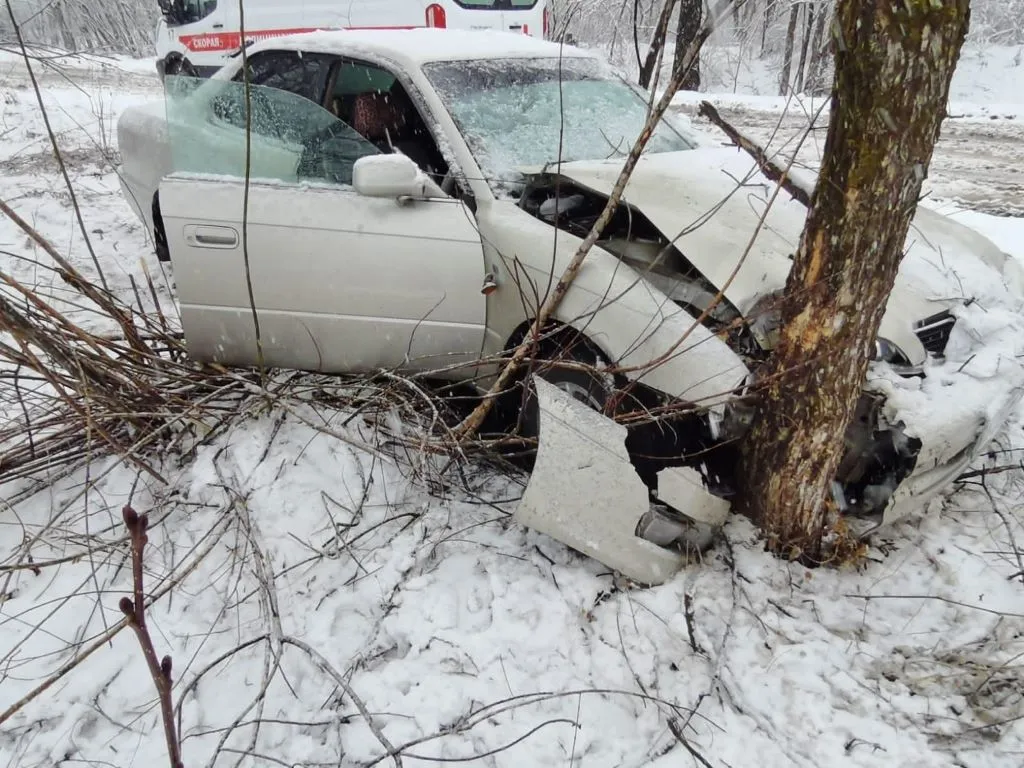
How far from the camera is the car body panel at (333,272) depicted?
2.68 metres

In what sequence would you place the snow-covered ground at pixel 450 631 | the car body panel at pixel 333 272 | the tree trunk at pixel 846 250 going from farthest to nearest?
the car body panel at pixel 333 272 < the snow-covered ground at pixel 450 631 < the tree trunk at pixel 846 250

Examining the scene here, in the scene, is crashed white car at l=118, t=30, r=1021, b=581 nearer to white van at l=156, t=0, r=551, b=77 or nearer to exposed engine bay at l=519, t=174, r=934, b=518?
exposed engine bay at l=519, t=174, r=934, b=518

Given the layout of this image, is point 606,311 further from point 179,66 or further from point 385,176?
point 179,66

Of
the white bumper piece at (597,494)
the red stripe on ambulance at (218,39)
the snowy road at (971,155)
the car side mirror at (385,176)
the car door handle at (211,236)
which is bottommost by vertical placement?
the snowy road at (971,155)

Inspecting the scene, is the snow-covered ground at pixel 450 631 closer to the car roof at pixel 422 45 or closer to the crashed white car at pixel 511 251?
the crashed white car at pixel 511 251

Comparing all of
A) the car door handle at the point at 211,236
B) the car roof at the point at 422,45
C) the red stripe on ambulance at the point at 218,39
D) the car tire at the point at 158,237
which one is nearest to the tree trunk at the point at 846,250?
the car roof at the point at 422,45

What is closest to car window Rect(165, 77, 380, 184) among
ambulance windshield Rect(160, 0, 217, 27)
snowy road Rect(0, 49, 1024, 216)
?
snowy road Rect(0, 49, 1024, 216)

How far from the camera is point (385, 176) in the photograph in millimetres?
2600

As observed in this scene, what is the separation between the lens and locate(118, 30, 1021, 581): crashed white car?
232cm

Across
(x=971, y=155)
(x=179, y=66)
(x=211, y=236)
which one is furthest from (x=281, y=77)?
(x=971, y=155)

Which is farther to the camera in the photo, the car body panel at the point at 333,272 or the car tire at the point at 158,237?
the car tire at the point at 158,237

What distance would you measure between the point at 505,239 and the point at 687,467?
1.08 metres

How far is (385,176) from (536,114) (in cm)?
88

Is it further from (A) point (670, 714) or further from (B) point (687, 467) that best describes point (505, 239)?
(A) point (670, 714)
